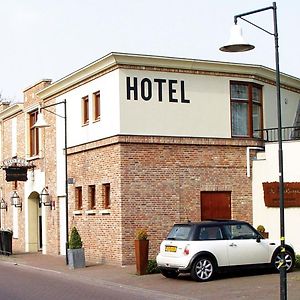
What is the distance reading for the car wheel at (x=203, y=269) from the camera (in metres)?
19.0

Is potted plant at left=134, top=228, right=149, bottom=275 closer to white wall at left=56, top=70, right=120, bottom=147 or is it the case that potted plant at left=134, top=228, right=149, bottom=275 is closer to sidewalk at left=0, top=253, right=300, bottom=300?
sidewalk at left=0, top=253, right=300, bottom=300

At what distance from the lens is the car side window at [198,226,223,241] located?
1936 centimetres

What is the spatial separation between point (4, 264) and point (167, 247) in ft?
36.5

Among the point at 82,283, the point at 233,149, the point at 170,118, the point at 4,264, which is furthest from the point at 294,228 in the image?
the point at 4,264

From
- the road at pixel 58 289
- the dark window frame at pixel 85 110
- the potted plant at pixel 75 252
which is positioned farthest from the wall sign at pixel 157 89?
the road at pixel 58 289

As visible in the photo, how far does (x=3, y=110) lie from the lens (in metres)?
39.6

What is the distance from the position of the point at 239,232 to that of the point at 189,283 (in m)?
2.06

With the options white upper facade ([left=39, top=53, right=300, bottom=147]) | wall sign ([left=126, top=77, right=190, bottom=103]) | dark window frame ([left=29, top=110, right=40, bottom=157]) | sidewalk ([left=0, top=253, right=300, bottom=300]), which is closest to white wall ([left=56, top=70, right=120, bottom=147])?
white upper facade ([left=39, top=53, right=300, bottom=147])

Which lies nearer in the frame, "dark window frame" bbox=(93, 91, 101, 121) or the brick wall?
the brick wall

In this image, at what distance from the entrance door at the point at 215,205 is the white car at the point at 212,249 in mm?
6373

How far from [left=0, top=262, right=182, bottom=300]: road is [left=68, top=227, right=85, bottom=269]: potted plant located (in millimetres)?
836

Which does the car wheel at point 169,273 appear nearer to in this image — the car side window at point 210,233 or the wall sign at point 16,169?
the car side window at point 210,233

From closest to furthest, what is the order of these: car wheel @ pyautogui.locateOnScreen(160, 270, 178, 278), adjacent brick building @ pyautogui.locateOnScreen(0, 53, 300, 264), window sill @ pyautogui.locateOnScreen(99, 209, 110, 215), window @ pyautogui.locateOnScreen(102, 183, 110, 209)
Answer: car wheel @ pyautogui.locateOnScreen(160, 270, 178, 278) < adjacent brick building @ pyautogui.locateOnScreen(0, 53, 300, 264) < window sill @ pyautogui.locateOnScreen(99, 209, 110, 215) < window @ pyautogui.locateOnScreen(102, 183, 110, 209)

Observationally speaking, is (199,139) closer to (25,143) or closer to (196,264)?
(196,264)
